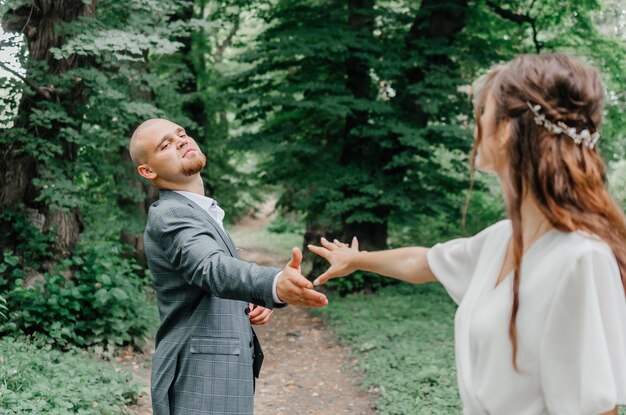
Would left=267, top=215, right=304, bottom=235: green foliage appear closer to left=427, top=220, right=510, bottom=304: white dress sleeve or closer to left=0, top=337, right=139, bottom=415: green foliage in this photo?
left=0, top=337, right=139, bottom=415: green foliage

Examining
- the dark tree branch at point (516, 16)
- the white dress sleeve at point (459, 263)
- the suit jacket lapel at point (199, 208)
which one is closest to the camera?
the white dress sleeve at point (459, 263)

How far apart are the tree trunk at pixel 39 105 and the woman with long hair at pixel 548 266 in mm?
5478

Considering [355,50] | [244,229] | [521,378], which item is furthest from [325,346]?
[244,229]

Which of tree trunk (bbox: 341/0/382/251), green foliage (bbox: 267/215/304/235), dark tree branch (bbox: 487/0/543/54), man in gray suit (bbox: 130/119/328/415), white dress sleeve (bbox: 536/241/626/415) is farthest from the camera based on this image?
green foliage (bbox: 267/215/304/235)

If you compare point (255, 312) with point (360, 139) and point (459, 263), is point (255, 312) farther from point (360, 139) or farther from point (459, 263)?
point (360, 139)

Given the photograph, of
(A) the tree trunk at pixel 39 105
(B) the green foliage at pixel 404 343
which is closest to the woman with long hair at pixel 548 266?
(B) the green foliage at pixel 404 343

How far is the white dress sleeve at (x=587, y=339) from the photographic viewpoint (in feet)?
4.94

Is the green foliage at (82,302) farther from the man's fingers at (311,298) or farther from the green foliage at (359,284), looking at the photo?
the man's fingers at (311,298)

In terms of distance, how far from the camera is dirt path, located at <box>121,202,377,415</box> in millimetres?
6227

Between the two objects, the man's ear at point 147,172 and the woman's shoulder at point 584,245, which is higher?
the woman's shoulder at point 584,245

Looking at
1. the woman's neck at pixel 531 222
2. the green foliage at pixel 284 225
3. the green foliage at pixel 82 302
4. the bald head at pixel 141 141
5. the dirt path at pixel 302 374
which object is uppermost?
the woman's neck at pixel 531 222

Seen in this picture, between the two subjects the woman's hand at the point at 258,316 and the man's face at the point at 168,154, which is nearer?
the man's face at the point at 168,154

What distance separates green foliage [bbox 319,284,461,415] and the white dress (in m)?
3.93

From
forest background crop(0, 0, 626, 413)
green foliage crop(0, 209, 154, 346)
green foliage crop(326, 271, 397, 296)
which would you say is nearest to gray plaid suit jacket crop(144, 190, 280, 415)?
forest background crop(0, 0, 626, 413)
